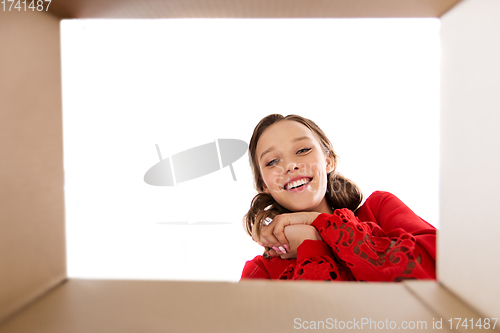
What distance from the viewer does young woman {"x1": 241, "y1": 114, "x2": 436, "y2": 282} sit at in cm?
73

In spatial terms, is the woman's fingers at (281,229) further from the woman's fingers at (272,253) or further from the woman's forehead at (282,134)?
the woman's forehead at (282,134)

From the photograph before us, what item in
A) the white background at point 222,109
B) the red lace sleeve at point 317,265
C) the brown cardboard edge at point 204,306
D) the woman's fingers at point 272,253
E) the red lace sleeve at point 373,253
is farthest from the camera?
the white background at point 222,109

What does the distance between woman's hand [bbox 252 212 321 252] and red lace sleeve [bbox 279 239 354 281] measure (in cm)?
11

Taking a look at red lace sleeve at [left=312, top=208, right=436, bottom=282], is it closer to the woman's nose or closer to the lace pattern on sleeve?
the lace pattern on sleeve

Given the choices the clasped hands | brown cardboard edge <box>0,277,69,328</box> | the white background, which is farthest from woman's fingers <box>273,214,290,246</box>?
brown cardboard edge <box>0,277,69,328</box>

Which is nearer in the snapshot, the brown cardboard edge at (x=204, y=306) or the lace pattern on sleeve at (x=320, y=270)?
the brown cardboard edge at (x=204, y=306)

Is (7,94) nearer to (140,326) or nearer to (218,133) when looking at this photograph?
(140,326)

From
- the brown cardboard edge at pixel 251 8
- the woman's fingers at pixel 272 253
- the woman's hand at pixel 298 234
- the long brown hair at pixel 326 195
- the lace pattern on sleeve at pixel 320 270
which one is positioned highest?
the brown cardboard edge at pixel 251 8

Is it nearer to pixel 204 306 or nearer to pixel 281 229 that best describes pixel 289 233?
pixel 281 229

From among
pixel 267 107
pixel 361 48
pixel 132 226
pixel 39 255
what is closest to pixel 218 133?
pixel 267 107

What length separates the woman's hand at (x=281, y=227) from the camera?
40.2 inches

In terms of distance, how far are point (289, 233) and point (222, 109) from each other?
0.94m

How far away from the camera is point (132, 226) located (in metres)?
1.64

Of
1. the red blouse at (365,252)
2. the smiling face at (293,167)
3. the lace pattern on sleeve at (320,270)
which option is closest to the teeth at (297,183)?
the smiling face at (293,167)
